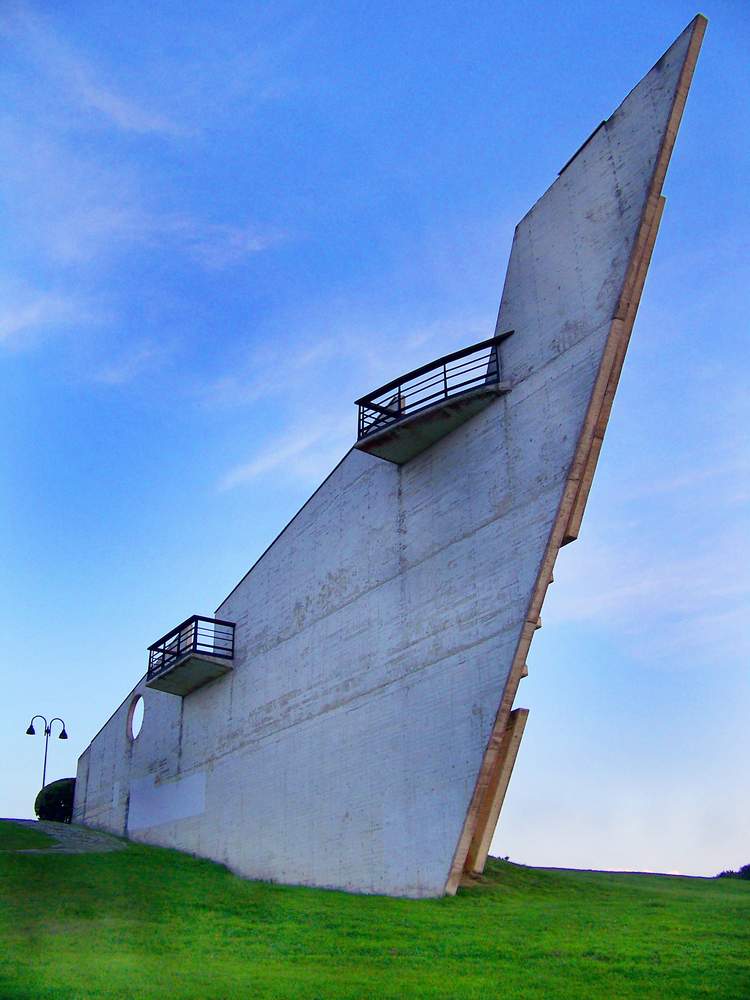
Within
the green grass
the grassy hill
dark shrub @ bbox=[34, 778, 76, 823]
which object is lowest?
the grassy hill

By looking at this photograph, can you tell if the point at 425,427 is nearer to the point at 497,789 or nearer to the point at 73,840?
the point at 497,789

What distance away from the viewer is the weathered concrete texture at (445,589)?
61.2 ft

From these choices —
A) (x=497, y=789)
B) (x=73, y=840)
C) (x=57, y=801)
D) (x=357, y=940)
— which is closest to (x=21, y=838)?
(x=73, y=840)

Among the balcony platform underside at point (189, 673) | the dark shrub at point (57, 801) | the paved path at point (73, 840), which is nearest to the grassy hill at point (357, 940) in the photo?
the paved path at point (73, 840)

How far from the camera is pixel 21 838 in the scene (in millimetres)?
28938

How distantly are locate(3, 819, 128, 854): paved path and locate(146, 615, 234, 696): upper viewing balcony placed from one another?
467 centimetres

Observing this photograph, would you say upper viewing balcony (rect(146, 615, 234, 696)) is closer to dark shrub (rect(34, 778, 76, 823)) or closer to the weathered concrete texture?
the weathered concrete texture

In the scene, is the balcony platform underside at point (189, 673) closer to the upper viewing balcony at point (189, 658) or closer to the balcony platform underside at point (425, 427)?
the upper viewing balcony at point (189, 658)

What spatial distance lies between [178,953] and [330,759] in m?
8.13

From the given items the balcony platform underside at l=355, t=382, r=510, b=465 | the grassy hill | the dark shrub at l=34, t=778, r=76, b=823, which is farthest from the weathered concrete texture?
the dark shrub at l=34, t=778, r=76, b=823

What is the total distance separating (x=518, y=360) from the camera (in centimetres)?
2072

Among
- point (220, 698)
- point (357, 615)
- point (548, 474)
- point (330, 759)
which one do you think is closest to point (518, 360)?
point (548, 474)

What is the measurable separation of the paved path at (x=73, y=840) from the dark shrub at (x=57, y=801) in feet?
24.0

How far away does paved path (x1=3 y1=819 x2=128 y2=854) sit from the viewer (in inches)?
1087
